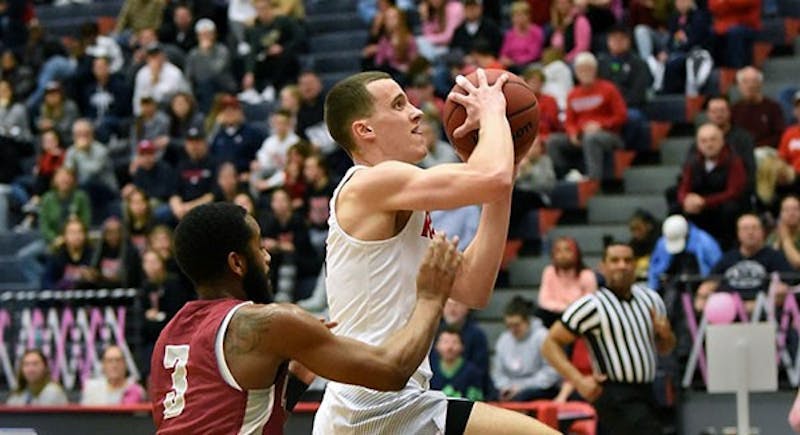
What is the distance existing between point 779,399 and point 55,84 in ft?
34.4

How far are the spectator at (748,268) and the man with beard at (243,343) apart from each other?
766cm

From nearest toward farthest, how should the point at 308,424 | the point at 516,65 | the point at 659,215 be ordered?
the point at 308,424 → the point at 659,215 → the point at 516,65

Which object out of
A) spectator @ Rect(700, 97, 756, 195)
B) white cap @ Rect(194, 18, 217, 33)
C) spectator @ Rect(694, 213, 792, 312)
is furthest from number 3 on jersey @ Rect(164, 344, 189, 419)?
white cap @ Rect(194, 18, 217, 33)

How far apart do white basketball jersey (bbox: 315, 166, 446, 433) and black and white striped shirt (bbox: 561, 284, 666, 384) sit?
4.65 m

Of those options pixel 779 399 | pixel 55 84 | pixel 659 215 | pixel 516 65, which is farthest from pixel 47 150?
pixel 779 399

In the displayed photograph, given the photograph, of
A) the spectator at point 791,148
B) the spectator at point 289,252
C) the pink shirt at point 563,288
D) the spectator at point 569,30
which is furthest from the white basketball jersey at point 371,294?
the spectator at point 569,30

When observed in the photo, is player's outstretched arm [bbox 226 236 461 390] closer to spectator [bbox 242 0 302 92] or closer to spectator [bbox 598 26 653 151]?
spectator [bbox 598 26 653 151]

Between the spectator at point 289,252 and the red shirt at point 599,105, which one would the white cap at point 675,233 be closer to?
the red shirt at point 599,105

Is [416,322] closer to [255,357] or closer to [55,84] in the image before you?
[255,357]

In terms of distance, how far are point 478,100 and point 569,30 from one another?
10775 mm

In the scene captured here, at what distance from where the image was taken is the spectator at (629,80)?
51.0ft

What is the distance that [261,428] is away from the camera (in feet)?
17.2

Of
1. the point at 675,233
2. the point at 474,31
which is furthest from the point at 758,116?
the point at 474,31

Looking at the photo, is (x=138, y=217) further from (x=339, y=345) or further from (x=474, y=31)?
(x=339, y=345)
